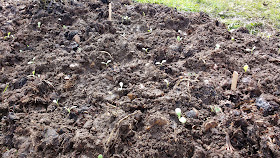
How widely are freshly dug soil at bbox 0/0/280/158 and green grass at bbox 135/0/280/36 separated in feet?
1.59

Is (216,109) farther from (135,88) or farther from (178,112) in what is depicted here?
(135,88)

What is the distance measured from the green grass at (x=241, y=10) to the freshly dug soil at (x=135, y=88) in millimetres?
486

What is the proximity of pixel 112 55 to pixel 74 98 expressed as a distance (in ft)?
2.73

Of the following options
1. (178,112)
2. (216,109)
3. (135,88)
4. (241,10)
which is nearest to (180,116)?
(178,112)

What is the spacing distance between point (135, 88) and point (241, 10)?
10.0 feet

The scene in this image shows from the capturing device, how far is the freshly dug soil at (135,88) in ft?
5.68

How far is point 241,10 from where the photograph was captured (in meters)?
4.04

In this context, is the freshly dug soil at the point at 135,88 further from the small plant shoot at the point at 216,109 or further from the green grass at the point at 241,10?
the green grass at the point at 241,10

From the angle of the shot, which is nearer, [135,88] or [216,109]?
[216,109]

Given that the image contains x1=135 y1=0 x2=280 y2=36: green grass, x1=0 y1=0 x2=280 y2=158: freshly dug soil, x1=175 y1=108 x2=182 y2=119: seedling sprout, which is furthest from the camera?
x1=135 y1=0 x2=280 y2=36: green grass

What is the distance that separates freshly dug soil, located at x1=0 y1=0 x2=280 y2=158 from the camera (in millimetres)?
1731

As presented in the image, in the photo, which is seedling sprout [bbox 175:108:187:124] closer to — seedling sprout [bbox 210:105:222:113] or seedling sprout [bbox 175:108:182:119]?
seedling sprout [bbox 175:108:182:119]

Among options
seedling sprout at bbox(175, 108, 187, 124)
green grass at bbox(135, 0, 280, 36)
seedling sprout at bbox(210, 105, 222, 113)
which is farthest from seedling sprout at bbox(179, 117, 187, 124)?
green grass at bbox(135, 0, 280, 36)

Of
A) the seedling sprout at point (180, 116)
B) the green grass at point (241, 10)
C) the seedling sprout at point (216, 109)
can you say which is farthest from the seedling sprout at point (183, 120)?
the green grass at point (241, 10)
